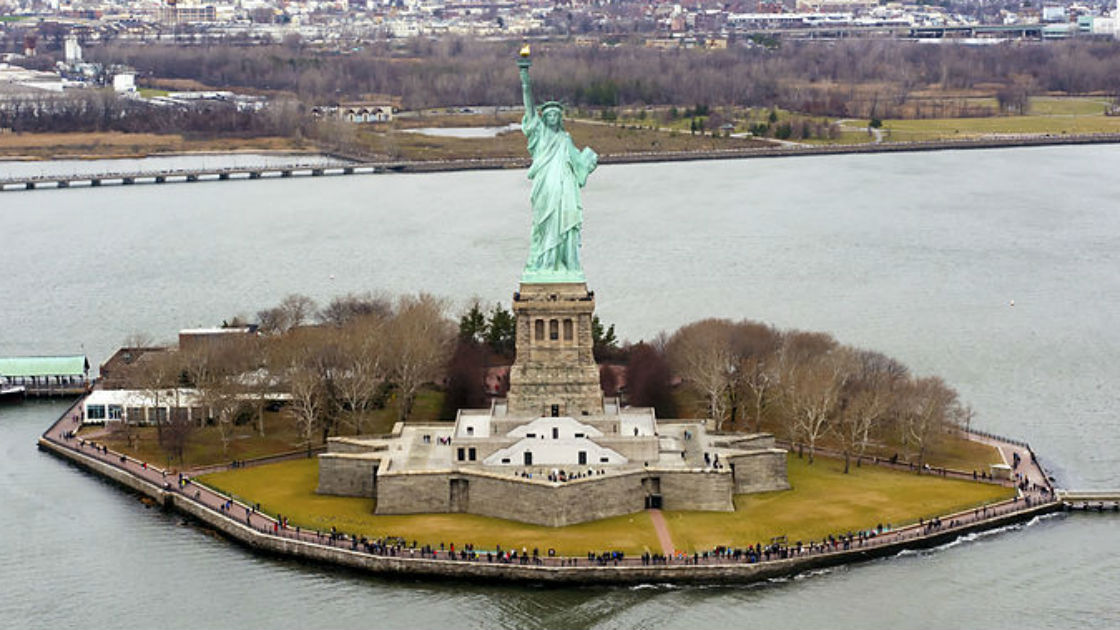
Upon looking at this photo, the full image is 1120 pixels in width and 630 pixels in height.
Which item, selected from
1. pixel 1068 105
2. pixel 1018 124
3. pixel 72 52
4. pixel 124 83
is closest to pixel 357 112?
pixel 124 83

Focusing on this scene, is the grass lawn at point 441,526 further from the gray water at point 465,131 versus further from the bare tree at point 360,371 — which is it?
the gray water at point 465,131

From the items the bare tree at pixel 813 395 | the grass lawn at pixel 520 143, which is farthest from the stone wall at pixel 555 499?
the grass lawn at pixel 520 143

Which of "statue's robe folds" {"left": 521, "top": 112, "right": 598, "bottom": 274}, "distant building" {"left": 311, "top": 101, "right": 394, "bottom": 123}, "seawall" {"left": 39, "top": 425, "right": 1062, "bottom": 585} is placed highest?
"distant building" {"left": 311, "top": 101, "right": 394, "bottom": 123}

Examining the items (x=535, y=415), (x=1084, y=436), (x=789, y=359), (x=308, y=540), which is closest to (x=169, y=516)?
(x=308, y=540)

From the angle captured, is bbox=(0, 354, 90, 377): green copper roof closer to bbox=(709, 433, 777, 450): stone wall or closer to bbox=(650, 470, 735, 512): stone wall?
bbox=(709, 433, 777, 450): stone wall

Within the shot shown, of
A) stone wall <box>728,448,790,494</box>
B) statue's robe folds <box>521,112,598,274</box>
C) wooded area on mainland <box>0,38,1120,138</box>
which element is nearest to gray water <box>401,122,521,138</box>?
wooded area on mainland <box>0,38,1120,138</box>

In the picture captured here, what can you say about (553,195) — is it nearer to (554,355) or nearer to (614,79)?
(554,355)
